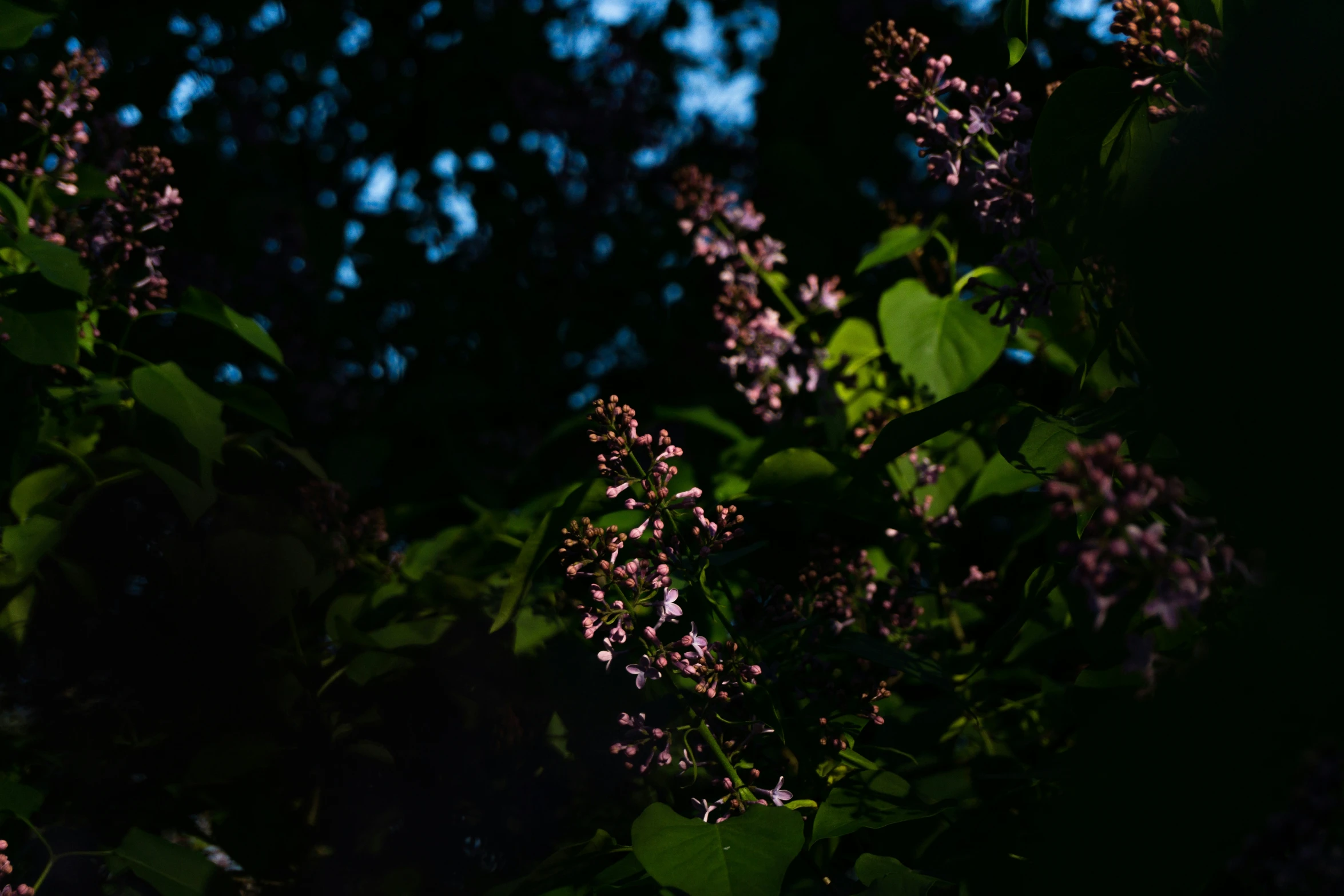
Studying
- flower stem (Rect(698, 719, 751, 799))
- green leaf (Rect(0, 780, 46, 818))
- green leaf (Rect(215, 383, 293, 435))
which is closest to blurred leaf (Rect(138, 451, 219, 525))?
green leaf (Rect(215, 383, 293, 435))

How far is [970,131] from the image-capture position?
1.31m

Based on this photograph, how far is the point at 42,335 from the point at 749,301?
1.31 metres

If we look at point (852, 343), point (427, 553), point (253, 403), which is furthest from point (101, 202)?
point (852, 343)

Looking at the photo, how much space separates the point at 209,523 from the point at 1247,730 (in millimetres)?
1794

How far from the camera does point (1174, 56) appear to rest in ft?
3.52

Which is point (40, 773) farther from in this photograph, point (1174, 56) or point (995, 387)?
point (1174, 56)

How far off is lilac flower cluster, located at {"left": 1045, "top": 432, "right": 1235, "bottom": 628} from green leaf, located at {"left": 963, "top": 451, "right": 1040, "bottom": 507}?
2.13ft

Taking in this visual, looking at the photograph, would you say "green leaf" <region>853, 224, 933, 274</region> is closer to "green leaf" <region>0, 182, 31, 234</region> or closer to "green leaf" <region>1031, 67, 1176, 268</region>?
"green leaf" <region>1031, 67, 1176, 268</region>

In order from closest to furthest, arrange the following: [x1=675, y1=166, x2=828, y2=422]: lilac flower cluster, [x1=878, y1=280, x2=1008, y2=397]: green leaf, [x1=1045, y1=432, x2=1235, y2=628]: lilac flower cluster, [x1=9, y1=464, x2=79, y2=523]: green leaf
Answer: [x1=1045, y1=432, x2=1235, y2=628]: lilac flower cluster → [x1=9, y1=464, x2=79, y2=523]: green leaf → [x1=878, y1=280, x2=1008, y2=397]: green leaf → [x1=675, y1=166, x2=828, y2=422]: lilac flower cluster

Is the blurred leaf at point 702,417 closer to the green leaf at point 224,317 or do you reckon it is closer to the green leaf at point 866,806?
the green leaf at point 224,317

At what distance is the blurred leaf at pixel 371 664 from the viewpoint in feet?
4.67

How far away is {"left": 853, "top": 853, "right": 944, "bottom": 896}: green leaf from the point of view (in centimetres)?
95

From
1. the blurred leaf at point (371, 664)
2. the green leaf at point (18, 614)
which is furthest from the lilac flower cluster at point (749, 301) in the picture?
the green leaf at point (18, 614)

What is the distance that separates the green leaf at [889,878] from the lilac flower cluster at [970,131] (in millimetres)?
894
